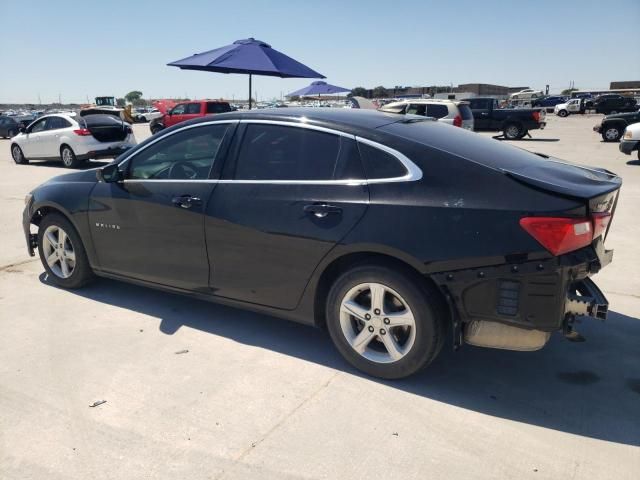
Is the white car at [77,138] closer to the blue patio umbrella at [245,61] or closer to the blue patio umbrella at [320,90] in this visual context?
the blue patio umbrella at [245,61]

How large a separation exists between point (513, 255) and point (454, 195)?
44 centimetres

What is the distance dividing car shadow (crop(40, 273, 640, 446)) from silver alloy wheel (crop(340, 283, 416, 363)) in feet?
0.66

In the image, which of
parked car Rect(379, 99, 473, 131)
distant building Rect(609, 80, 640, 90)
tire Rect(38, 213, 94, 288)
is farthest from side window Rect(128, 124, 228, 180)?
distant building Rect(609, 80, 640, 90)

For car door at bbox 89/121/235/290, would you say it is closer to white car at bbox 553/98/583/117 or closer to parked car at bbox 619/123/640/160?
parked car at bbox 619/123/640/160

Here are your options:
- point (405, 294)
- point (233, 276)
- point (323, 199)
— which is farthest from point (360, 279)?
point (233, 276)

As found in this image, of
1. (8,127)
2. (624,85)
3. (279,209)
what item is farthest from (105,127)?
(624,85)

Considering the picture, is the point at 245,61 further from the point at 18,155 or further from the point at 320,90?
the point at 320,90

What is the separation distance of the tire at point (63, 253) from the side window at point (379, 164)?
8.88 ft

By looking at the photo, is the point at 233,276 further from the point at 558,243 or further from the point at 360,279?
the point at 558,243

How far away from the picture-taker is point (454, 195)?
278 centimetres

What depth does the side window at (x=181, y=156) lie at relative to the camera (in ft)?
12.1

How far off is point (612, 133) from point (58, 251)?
20.7 m

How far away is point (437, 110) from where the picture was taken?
16203 millimetres

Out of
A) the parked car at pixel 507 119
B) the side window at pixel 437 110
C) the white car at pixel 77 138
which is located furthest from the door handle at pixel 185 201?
the parked car at pixel 507 119
